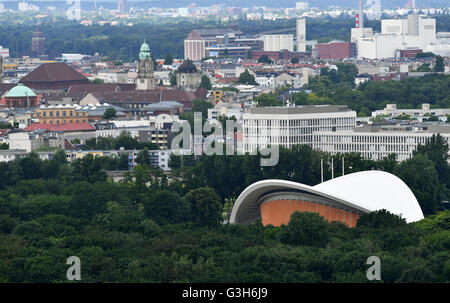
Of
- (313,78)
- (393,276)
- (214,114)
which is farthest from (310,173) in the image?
(313,78)

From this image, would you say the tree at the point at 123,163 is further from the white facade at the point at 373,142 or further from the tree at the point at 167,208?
the tree at the point at 167,208

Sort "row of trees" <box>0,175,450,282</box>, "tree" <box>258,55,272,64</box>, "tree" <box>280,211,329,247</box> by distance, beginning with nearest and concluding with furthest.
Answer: "row of trees" <box>0,175,450,282</box> → "tree" <box>280,211,329,247</box> → "tree" <box>258,55,272,64</box>

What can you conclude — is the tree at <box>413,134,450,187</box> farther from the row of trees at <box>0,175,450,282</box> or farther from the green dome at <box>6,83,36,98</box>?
the green dome at <box>6,83,36,98</box>

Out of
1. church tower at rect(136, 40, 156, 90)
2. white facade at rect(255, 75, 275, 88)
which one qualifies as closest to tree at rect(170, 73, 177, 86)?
church tower at rect(136, 40, 156, 90)

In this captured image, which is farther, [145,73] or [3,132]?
[145,73]

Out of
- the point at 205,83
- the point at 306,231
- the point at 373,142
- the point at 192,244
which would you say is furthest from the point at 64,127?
the point at 192,244

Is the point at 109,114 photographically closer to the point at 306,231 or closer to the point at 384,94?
the point at 384,94
